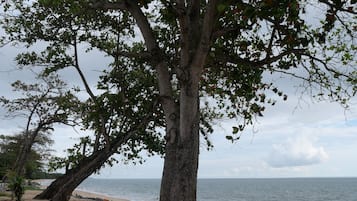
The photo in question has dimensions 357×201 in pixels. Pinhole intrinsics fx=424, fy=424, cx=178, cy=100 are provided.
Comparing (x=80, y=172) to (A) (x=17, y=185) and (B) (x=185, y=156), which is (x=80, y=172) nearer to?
(A) (x=17, y=185)

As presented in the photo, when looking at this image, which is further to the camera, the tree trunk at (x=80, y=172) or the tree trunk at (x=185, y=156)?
the tree trunk at (x=80, y=172)

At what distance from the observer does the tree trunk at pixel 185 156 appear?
6746 mm

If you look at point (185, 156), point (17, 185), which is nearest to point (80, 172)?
point (17, 185)

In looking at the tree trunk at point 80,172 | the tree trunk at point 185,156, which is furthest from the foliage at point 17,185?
the tree trunk at point 185,156

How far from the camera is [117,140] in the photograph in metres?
16.3

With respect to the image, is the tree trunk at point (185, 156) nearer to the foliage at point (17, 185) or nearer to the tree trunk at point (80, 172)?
the tree trunk at point (80, 172)

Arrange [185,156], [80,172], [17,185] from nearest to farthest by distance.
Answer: [185,156] → [80,172] → [17,185]

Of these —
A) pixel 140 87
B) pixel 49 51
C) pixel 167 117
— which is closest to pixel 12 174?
pixel 49 51

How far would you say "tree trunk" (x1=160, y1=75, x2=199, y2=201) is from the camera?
6.75 meters

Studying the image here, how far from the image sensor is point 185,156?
6.82 meters

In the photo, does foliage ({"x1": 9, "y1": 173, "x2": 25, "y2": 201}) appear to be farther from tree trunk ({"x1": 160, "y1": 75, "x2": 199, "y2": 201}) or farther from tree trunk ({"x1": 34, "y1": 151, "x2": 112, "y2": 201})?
tree trunk ({"x1": 160, "y1": 75, "x2": 199, "y2": 201})

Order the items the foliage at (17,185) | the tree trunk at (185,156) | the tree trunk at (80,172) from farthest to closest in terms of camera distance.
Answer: the foliage at (17,185) → the tree trunk at (80,172) → the tree trunk at (185,156)

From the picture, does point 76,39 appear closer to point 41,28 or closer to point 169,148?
point 41,28

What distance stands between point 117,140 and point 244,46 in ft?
31.2
